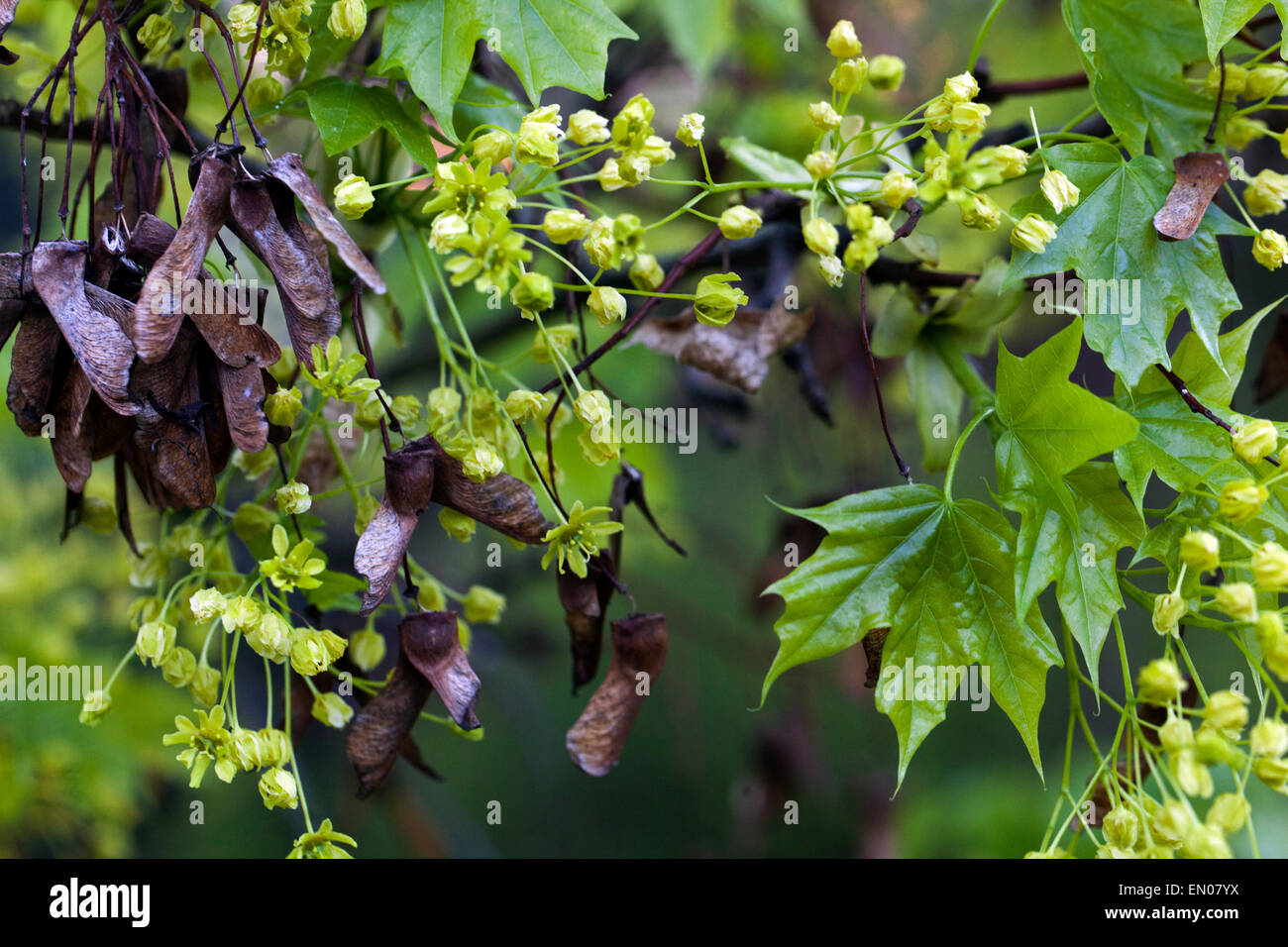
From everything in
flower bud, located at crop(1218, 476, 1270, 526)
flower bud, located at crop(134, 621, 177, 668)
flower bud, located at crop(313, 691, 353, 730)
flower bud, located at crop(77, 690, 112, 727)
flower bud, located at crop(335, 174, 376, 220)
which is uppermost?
flower bud, located at crop(335, 174, 376, 220)

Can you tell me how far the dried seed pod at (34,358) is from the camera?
463 millimetres

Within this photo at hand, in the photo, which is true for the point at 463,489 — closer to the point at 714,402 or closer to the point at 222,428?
the point at 222,428

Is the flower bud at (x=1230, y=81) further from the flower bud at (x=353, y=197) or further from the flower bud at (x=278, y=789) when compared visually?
the flower bud at (x=278, y=789)

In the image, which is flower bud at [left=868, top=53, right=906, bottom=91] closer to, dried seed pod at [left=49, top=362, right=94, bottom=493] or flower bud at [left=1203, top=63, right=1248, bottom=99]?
flower bud at [left=1203, top=63, right=1248, bottom=99]

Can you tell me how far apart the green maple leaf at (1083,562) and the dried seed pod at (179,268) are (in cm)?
42

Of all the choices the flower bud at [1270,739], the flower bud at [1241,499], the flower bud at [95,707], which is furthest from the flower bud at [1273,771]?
the flower bud at [95,707]

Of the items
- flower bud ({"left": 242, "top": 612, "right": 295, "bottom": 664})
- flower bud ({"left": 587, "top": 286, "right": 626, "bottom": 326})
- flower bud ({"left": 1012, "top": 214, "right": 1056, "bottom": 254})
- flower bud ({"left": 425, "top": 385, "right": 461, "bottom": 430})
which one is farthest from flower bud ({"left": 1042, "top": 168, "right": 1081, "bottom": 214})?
flower bud ({"left": 242, "top": 612, "right": 295, "bottom": 664})

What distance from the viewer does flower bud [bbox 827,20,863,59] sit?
1.60 ft

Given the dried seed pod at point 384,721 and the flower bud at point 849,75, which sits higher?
the flower bud at point 849,75

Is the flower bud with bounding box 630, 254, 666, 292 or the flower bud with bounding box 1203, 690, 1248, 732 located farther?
the flower bud with bounding box 630, 254, 666, 292

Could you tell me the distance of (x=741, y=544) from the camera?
240 centimetres

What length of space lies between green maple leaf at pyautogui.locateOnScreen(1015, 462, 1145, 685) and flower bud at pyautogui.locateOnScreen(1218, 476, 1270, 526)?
49 mm

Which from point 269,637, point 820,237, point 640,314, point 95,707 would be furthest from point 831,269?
point 95,707
